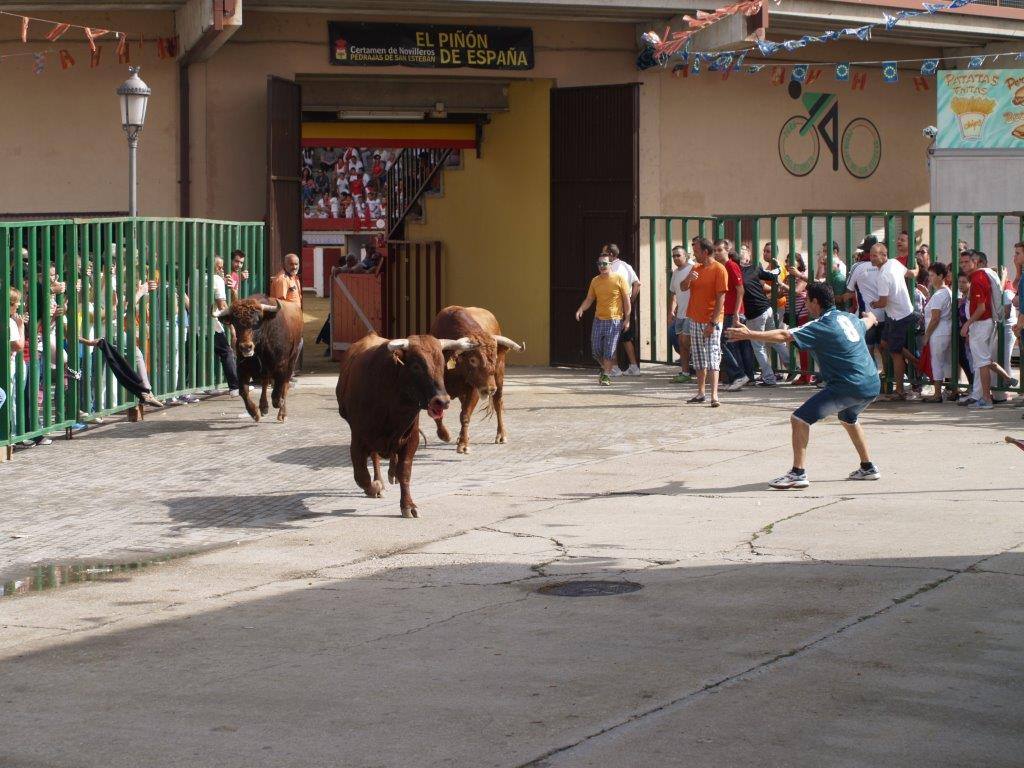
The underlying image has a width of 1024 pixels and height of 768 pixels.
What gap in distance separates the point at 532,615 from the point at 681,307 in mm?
12820

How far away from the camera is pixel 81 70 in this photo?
22188 millimetres

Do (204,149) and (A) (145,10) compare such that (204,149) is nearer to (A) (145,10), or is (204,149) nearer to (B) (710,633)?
(A) (145,10)

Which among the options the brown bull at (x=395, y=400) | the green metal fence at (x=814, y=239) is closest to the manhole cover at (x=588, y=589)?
the brown bull at (x=395, y=400)

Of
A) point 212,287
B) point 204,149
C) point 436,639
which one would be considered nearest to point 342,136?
point 204,149

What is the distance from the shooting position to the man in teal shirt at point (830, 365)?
12.5 m

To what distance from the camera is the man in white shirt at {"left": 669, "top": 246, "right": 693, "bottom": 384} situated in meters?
20.8

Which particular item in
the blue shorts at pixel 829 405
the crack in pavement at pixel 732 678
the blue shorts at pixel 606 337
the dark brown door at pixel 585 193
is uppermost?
the dark brown door at pixel 585 193

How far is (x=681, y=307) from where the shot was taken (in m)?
21.0

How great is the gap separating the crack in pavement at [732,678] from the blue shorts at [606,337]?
39.1 feet

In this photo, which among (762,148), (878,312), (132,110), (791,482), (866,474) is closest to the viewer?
(791,482)

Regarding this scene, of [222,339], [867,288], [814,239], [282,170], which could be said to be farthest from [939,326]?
[282,170]

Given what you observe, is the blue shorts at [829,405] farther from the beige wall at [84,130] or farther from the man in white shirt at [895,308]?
the beige wall at [84,130]

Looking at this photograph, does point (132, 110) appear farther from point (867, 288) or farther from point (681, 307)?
point (867, 288)

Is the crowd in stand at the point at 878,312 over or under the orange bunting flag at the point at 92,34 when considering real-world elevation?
under
